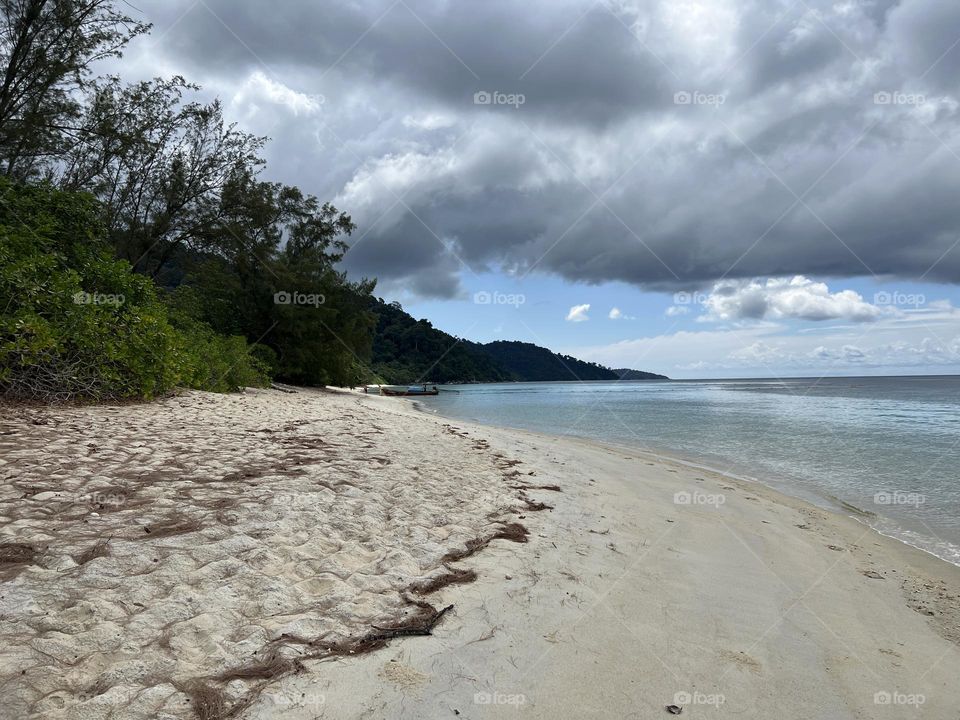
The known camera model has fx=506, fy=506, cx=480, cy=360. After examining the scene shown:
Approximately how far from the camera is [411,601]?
3.35m

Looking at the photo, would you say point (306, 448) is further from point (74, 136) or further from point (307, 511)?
point (74, 136)

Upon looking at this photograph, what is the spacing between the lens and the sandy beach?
95.4 inches

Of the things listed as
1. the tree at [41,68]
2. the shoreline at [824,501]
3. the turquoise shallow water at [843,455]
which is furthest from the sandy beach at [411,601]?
the tree at [41,68]

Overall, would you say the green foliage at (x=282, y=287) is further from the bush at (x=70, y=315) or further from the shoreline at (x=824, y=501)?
the shoreline at (x=824, y=501)

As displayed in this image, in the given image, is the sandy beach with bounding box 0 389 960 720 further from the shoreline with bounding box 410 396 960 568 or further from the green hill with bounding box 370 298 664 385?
the green hill with bounding box 370 298 664 385

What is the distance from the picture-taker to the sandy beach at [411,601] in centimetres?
242

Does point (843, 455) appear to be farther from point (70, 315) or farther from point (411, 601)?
point (70, 315)

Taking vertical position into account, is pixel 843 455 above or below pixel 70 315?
below

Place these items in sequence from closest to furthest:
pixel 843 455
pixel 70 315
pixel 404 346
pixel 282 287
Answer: pixel 70 315 → pixel 843 455 → pixel 282 287 → pixel 404 346

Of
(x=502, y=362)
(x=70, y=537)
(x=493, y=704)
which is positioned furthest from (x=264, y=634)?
(x=502, y=362)

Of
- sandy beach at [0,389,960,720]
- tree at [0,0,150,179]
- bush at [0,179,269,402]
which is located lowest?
sandy beach at [0,389,960,720]

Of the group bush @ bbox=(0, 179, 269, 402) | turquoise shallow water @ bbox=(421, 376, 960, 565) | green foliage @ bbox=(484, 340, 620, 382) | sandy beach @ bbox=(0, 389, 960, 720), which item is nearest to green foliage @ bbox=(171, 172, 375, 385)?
bush @ bbox=(0, 179, 269, 402)

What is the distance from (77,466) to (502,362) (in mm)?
163324

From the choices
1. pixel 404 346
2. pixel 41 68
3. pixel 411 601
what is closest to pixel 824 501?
pixel 411 601
